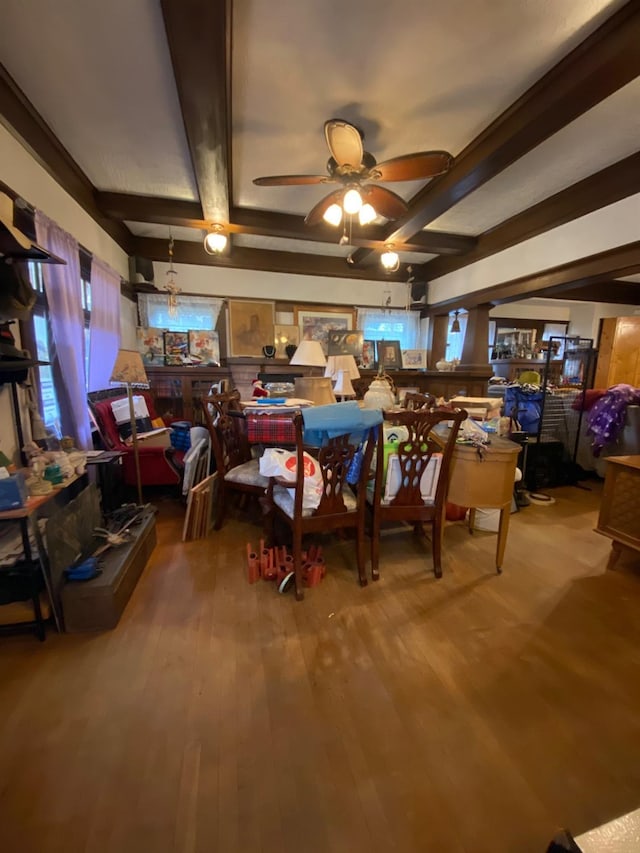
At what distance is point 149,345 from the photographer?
4523 mm

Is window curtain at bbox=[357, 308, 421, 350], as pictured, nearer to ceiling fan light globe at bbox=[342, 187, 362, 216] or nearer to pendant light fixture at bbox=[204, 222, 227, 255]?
pendant light fixture at bbox=[204, 222, 227, 255]

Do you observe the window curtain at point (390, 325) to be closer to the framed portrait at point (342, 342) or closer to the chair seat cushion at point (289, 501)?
the framed portrait at point (342, 342)

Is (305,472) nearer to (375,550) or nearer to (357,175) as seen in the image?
(375,550)

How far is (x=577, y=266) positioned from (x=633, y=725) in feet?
11.3

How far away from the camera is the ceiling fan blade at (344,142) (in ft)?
6.04

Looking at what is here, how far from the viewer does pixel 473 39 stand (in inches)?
63.4

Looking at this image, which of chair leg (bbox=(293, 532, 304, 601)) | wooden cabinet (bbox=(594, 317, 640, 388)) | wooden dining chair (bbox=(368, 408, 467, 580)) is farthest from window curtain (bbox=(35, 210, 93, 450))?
wooden cabinet (bbox=(594, 317, 640, 388))

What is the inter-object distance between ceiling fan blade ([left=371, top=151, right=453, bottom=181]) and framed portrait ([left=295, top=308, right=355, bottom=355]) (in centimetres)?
293

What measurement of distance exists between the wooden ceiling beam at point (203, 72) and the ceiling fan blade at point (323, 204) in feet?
2.23

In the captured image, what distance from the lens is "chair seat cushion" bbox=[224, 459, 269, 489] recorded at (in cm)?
243

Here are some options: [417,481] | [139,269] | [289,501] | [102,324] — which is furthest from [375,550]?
[139,269]

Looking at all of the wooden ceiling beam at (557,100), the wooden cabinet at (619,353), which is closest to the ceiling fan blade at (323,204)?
the wooden ceiling beam at (557,100)

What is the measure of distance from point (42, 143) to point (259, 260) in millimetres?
2641

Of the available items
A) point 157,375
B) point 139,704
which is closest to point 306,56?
Answer: point 139,704
